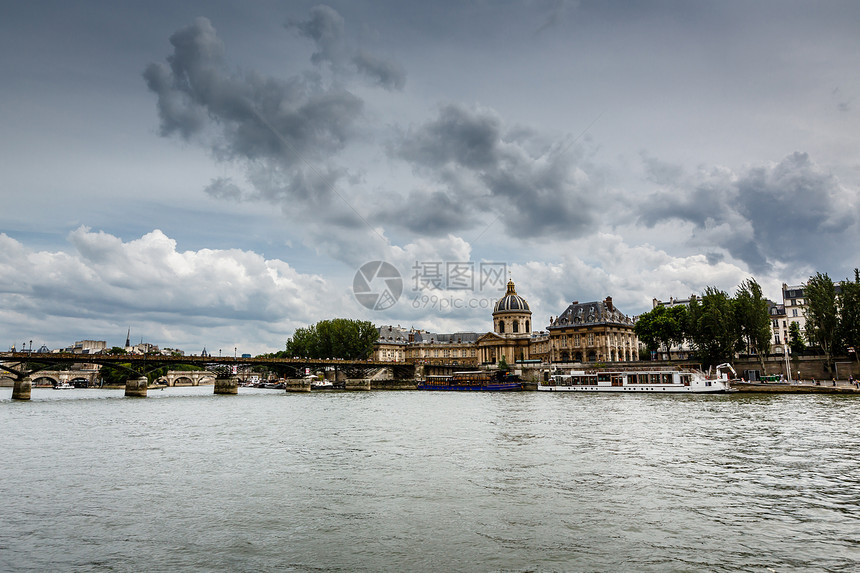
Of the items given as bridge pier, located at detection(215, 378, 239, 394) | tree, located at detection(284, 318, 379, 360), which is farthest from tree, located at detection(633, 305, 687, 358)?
bridge pier, located at detection(215, 378, 239, 394)

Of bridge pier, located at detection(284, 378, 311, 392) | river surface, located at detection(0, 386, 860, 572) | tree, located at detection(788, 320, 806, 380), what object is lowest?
river surface, located at detection(0, 386, 860, 572)

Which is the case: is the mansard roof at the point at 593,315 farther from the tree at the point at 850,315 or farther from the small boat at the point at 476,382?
the tree at the point at 850,315

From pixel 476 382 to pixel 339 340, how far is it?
41.8m

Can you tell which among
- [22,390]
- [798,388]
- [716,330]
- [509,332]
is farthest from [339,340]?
[798,388]

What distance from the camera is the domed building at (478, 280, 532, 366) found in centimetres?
16375

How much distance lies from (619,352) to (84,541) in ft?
428

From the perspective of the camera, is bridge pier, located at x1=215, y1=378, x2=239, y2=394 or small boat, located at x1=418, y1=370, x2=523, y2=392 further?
small boat, located at x1=418, y1=370, x2=523, y2=392

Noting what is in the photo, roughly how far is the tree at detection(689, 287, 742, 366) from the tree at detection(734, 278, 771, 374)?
105 cm

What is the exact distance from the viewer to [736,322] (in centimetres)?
7981

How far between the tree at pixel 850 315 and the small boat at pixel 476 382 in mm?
49723

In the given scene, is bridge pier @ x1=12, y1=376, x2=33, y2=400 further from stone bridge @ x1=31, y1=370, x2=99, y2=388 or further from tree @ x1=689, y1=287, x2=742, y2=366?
tree @ x1=689, y1=287, x2=742, y2=366

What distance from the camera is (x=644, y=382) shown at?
81.2 meters

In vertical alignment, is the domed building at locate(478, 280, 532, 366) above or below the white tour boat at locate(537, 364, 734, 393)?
above

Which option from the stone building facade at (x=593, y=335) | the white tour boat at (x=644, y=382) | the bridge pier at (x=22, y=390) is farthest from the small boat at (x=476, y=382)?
the bridge pier at (x=22, y=390)
